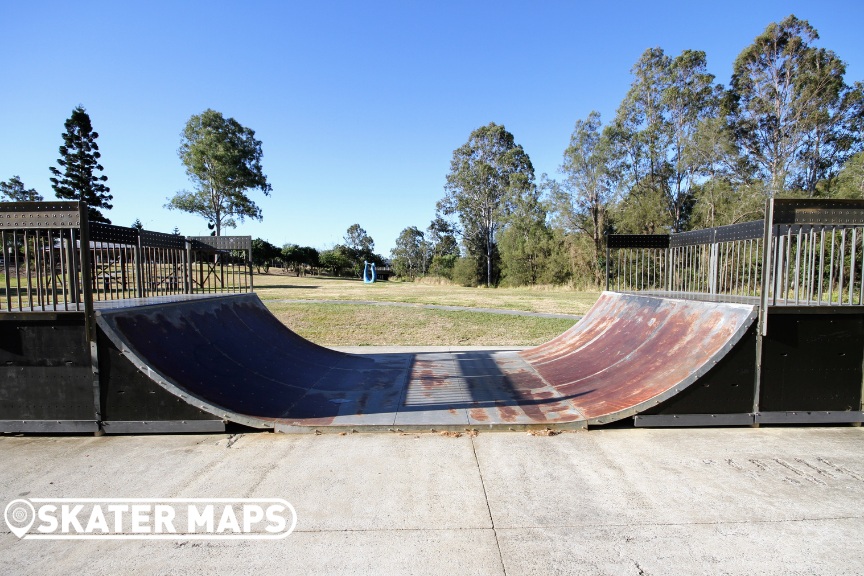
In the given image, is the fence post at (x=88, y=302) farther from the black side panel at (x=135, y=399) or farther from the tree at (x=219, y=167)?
the tree at (x=219, y=167)

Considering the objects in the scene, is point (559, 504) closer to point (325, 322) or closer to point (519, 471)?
point (519, 471)

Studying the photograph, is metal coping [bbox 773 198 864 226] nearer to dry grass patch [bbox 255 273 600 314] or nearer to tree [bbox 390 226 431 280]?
dry grass patch [bbox 255 273 600 314]

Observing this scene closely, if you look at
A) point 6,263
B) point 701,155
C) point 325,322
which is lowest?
point 325,322

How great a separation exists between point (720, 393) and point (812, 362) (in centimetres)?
88

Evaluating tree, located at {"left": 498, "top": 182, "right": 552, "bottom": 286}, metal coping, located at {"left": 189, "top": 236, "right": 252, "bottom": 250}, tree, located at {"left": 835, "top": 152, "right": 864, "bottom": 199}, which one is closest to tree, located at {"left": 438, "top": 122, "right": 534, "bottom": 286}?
tree, located at {"left": 498, "top": 182, "right": 552, "bottom": 286}

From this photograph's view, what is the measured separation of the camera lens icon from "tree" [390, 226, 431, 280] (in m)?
61.4

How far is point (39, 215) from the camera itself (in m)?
3.89

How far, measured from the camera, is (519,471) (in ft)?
10.8

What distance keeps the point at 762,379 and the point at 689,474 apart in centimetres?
156

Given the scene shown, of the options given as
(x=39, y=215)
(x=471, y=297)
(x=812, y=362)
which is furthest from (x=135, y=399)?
(x=471, y=297)

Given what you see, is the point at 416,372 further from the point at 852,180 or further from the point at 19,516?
the point at 852,180

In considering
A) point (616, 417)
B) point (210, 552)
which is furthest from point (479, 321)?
point (210, 552)

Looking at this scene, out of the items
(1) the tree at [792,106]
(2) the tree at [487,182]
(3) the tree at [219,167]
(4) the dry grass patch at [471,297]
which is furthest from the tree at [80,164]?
(1) the tree at [792,106]

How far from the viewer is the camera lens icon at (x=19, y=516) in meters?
2.60
